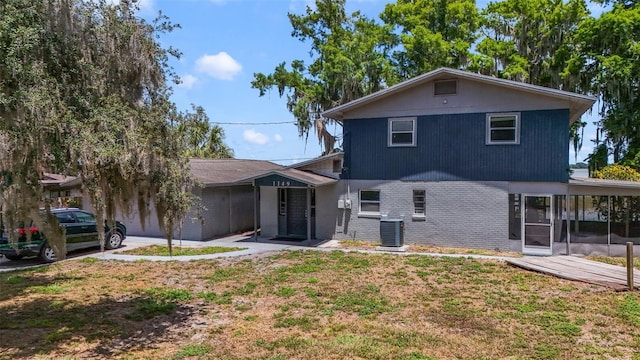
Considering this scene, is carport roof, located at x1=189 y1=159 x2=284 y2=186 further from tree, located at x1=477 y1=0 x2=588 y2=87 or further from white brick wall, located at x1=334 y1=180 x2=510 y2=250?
tree, located at x1=477 y1=0 x2=588 y2=87

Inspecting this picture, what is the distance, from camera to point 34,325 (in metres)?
7.64

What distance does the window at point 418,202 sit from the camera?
52.7 ft

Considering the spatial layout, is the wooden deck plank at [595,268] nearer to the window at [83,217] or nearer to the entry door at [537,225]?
the entry door at [537,225]

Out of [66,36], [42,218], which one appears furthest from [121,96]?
[42,218]

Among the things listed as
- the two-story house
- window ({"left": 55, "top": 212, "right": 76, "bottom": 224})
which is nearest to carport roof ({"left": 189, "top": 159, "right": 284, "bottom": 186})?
window ({"left": 55, "top": 212, "right": 76, "bottom": 224})

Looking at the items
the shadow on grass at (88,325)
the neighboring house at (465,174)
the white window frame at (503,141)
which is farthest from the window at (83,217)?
the white window frame at (503,141)

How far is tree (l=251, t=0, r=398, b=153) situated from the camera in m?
27.2

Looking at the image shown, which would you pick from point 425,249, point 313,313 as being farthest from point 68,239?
point 425,249

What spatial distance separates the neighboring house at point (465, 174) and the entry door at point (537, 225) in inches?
1.2

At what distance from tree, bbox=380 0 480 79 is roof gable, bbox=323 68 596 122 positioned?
1085 centimetres

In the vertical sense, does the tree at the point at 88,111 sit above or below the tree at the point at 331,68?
below

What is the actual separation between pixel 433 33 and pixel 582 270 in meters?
19.8

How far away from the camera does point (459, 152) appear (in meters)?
15.4

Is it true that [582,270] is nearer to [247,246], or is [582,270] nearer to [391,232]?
[391,232]
